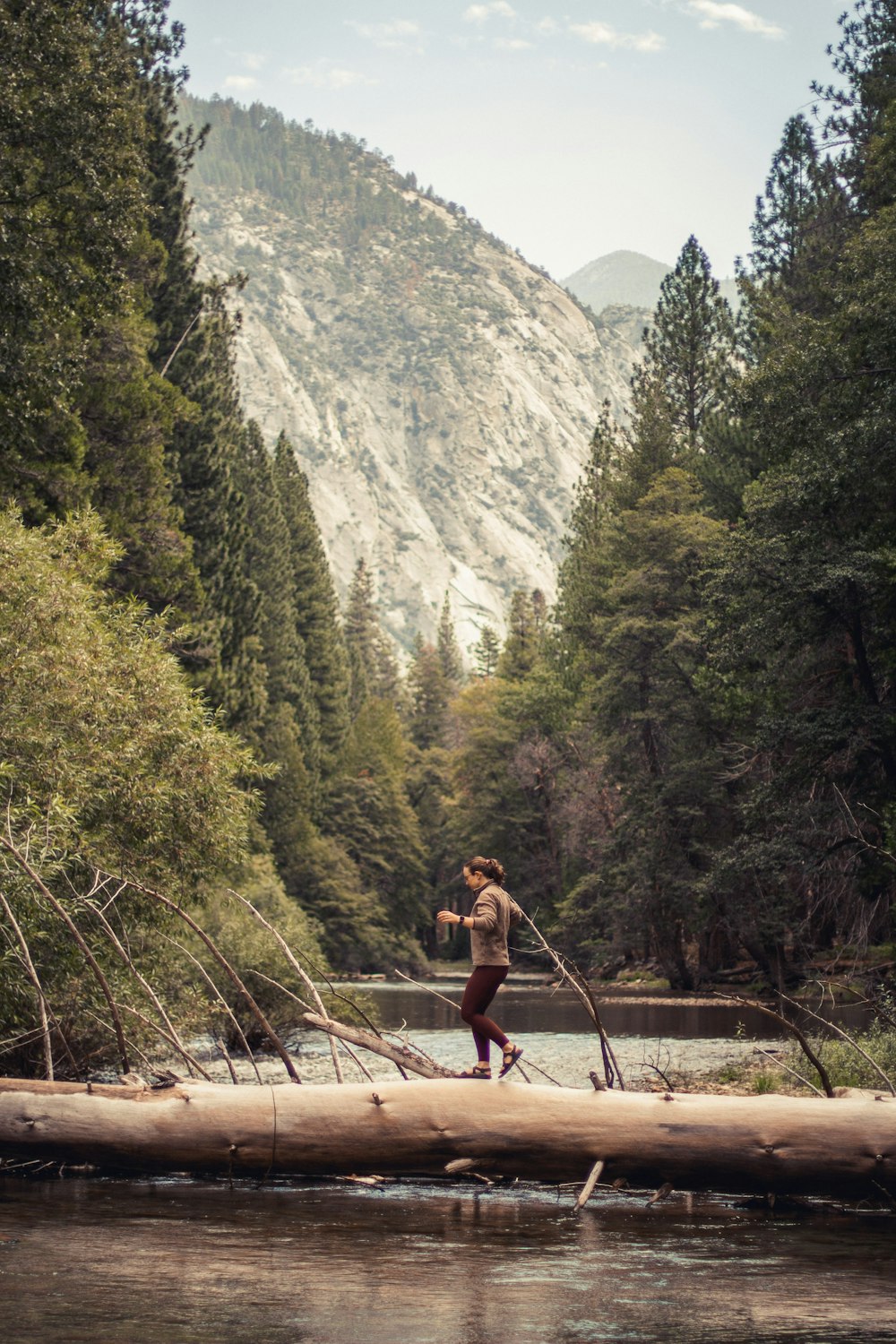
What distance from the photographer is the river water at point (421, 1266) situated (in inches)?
291

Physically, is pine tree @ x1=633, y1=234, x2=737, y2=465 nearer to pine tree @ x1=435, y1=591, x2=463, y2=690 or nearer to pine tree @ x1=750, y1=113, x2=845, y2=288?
pine tree @ x1=750, y1=113, x2=845, y2=288

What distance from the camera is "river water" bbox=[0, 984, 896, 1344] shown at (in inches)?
291

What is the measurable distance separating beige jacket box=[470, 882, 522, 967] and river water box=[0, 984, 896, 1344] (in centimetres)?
186

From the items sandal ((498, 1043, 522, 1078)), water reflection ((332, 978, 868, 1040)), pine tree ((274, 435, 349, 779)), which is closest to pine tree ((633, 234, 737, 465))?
pine tree ((274, 435, 349, 779))

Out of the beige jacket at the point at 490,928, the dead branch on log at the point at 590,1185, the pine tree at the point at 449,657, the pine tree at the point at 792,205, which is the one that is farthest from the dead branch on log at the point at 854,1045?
the pine tree at the point at 449,657

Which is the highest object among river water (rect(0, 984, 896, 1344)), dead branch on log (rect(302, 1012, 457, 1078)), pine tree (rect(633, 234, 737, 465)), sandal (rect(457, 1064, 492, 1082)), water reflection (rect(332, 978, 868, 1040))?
pine tree (rect(633, 234, 737, 465))

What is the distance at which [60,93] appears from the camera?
2206 centimetres

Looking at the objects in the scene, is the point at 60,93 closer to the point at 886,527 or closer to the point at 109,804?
the point at 109,804

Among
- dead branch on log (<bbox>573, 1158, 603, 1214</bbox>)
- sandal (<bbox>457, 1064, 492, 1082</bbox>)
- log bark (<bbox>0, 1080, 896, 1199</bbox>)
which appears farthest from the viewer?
sandal (<bbox>457, 1064, 492, 1082</bbox>)

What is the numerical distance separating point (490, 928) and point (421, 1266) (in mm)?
3207

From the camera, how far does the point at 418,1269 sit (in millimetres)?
8703

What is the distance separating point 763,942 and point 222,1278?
34.9m

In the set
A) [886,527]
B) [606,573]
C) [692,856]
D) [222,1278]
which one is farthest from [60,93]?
[606,573]

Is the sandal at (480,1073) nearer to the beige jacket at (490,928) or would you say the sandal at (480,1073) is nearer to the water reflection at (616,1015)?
the beige jacket at (490,928)
